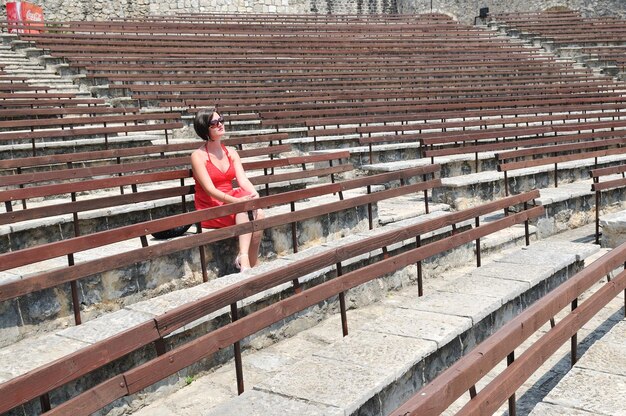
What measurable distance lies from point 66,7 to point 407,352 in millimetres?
25179

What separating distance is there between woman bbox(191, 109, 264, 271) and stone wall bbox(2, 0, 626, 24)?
2200cm

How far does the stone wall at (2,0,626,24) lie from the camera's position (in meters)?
25.3

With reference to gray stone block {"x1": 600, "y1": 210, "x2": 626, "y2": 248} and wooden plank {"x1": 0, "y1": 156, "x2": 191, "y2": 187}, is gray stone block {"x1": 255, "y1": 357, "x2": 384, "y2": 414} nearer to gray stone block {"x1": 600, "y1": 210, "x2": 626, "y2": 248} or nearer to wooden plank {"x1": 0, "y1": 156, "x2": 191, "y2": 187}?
wooden plank {"x1": 0, "y1": 156, "x2": 191, "y2": 187}

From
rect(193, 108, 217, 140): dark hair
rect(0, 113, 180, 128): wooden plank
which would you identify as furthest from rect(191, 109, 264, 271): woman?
rect(0, 113, 180, 128): wooden plank

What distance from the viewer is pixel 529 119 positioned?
36.9 ft

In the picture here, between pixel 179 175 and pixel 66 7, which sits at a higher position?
pixel 66 7

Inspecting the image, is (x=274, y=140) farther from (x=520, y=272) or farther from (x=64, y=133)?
(x=520, y=272)

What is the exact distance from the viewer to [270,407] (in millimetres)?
2641

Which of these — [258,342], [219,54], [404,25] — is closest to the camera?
[258,342]

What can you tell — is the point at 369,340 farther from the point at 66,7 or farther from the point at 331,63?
the point at 66,7

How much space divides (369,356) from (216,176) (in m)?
2.70

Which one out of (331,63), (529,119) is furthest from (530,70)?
(529,119)

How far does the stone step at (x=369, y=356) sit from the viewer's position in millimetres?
2730

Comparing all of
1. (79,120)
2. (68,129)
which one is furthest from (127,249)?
(79,120)
